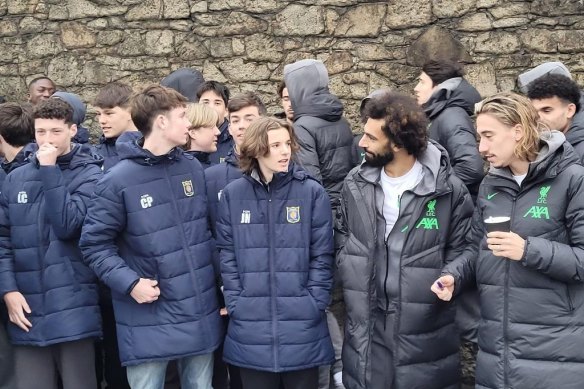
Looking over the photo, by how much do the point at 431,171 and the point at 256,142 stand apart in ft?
2.87

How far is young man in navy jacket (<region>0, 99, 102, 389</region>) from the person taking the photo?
4.26m

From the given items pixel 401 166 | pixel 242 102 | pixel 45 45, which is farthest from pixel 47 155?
pixel 45 45

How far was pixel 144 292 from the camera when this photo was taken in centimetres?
397

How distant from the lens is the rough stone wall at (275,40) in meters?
6.55

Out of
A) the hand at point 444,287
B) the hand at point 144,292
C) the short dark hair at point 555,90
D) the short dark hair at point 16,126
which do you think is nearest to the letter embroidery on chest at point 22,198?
the short dark hair at point 16,126

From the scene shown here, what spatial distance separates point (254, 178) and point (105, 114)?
1.50 m

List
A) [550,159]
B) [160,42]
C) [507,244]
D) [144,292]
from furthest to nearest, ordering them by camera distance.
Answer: [160,42], [144,292], [550,159], [507,244]

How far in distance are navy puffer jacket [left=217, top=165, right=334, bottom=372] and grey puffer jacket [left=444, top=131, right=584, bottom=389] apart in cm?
85

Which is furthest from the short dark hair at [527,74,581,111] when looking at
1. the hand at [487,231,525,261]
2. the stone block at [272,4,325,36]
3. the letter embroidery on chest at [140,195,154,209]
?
the stone block at [272,4,325,36]

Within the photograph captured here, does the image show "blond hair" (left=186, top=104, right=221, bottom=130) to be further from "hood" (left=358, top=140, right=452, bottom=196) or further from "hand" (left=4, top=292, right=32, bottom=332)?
"hand" (left=4, top=292, right=32, bottom=332)

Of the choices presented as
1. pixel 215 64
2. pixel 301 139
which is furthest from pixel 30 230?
pixel 215 64

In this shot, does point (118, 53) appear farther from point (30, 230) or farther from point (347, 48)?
point (30, 230)

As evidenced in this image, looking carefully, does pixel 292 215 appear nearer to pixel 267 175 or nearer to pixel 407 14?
pixel 267 175

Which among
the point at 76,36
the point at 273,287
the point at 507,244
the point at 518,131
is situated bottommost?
the point at 273,287
